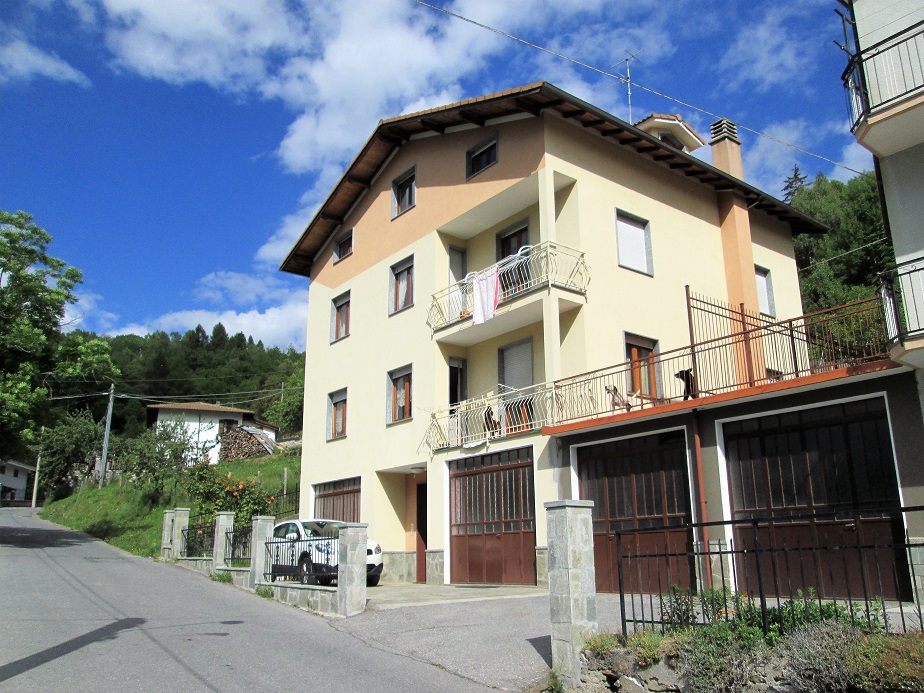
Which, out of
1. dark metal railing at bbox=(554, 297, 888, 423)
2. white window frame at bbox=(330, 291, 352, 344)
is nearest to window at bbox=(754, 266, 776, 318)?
dark metal railing at bbox=(554, 297, 888, 423)

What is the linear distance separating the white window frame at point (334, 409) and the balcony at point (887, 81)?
53.0ft

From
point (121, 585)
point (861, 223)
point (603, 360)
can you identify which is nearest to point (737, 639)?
point (603, 360)

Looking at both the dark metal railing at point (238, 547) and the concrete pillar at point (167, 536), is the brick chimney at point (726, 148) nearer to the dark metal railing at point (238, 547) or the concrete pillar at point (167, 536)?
the dark metal railing at point (238, 547)

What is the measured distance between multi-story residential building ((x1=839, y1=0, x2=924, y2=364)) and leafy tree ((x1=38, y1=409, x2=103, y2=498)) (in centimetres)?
5125

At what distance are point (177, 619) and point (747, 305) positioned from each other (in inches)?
600

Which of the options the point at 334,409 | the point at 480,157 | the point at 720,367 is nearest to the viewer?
the point at 720,367

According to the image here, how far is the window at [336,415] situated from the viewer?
77.7ft

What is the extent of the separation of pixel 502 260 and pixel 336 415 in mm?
8995

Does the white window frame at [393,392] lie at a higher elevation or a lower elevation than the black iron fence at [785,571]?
higher

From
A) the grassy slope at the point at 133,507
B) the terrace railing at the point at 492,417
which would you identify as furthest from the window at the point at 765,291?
the grassy slope at the point at 133,507

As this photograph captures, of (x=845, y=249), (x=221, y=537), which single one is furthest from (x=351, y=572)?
(x=845, y=249)

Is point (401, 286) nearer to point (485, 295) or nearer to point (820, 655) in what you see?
point (485, 295)

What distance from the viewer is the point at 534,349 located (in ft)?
59.5

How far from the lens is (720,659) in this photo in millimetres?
6320
